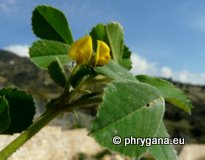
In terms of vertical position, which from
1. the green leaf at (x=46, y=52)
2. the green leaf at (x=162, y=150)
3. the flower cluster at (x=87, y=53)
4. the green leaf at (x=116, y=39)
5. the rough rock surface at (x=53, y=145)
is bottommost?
the green leaf at (x=162, y=150)

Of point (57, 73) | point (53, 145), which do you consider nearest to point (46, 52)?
point (57, 73)

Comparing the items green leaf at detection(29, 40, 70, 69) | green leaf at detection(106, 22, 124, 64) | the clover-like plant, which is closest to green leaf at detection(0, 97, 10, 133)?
the clover-like plant

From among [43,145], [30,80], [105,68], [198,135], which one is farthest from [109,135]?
[30,80]

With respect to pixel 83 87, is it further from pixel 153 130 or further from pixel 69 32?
pixel 153 130

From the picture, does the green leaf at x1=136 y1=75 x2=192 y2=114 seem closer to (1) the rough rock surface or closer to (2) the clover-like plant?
(2) the clover-like plant

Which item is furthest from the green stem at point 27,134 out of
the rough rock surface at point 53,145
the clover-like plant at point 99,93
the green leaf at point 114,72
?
the rough rock surface at point 53,145

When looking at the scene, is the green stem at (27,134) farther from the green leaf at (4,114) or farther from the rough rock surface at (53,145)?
the rough rock surface at (53,145)

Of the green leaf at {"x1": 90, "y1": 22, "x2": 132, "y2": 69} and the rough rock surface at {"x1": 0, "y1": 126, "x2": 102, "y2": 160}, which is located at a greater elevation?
the rough rock surface at {"x1": 0, "y1": 126, "x2": 102, "y2": 160}
